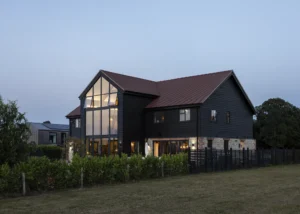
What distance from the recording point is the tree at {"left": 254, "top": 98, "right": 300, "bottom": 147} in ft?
165

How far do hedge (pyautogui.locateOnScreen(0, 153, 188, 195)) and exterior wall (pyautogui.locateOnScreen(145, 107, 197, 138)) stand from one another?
11.3m

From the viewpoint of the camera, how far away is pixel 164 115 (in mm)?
37062

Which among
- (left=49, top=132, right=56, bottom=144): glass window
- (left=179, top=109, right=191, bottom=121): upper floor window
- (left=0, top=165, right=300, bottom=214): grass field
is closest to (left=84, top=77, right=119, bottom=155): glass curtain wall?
(left=179, top=109, right=191, bottom=121): upper floor window

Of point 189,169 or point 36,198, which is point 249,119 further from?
point 36,198

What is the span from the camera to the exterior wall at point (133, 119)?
3638 cm

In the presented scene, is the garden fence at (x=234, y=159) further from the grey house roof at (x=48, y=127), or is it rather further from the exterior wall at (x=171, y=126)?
the grey house roof at (x=48, y=127)

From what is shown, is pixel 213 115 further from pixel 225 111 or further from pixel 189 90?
pixel 189 90

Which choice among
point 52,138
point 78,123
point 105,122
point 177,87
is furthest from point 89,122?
point 52,138

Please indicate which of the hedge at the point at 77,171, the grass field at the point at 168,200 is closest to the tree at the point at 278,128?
the hedge at the point at 77,171

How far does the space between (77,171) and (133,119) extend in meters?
19.8

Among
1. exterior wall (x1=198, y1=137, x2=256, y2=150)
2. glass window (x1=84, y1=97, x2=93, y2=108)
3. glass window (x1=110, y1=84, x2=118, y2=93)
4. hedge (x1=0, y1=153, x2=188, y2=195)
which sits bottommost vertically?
hedge (x1=0, y1=153, x2=188, y2=195)

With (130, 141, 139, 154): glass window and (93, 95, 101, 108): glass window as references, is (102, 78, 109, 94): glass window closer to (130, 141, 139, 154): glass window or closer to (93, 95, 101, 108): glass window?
(93, 95, 101, 108): glass window

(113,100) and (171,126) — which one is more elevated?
(113,100)

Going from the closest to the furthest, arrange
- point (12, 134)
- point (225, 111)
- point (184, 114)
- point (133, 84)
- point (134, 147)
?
point (12, 134), point (184, 114), point (134, 147), point (225, 111), point (133, 84)
